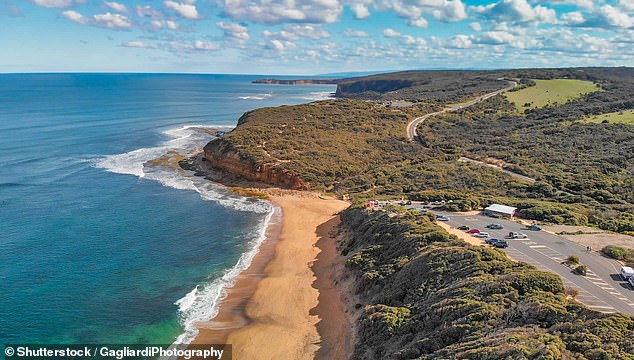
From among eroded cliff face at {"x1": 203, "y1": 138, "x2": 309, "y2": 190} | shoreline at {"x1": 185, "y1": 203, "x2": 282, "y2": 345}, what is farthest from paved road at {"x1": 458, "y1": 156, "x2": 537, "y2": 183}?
shoreline at {"x1": 185, "y1": 203, "x2": 282, "y2": 345}

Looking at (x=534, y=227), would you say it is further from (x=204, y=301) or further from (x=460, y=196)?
(x=204, y=301)

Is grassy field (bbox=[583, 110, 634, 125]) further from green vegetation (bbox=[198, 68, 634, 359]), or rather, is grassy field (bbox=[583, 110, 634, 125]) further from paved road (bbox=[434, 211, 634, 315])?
paved road (bbox=[434, 211, 634, 315])

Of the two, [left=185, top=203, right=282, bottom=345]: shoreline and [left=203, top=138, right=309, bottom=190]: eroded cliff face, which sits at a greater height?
[left=203, top=138, right=309, bottom=190]: eroded cliff face

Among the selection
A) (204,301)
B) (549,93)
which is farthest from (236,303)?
(549,93)

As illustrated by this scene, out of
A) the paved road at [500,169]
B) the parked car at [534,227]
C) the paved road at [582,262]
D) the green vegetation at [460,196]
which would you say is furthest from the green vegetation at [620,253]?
the paved road at [500,169]

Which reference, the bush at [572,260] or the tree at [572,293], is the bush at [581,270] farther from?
the tree at [572,293]

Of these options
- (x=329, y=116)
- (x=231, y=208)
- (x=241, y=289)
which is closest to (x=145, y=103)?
(x=329, y=116)
